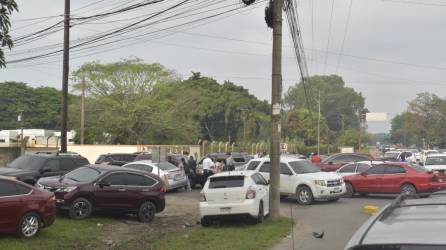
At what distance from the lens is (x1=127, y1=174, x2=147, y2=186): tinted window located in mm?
18500

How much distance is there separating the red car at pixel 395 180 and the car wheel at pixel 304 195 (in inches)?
143

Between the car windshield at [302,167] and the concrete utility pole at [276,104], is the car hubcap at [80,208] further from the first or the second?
the car windshield at [302,167]

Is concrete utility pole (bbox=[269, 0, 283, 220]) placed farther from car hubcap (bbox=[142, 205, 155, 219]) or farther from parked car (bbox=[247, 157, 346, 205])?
parked car (bbox=[247, 157, 346, 205])

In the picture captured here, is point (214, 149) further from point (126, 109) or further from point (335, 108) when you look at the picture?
point (335, 108)

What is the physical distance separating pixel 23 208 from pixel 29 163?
8.52 metres

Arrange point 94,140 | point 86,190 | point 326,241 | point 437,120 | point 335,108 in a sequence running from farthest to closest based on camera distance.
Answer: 1. point 335,108
2. point 437,120
3. point 94,140
4. point 86,190
5. point 326,241

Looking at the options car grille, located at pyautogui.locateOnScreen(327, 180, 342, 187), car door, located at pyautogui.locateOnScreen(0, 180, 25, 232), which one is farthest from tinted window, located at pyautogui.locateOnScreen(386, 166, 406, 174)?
car door, located at pyautogui.locateOnScreen(0, 180, 25, 232)

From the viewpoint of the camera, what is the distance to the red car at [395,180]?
24.0m

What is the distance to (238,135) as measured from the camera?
3858 inches

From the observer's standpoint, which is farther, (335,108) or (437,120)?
(335,108)

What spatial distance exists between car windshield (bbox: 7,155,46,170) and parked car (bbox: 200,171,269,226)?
749 cm

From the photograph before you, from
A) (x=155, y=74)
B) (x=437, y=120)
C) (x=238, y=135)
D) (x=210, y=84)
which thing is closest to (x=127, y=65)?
(x=155, y=74)

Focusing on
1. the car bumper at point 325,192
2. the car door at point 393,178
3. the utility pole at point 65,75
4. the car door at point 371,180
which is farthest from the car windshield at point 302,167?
the utility pole at point 65,75

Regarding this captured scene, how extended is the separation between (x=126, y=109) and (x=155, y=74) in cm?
598
